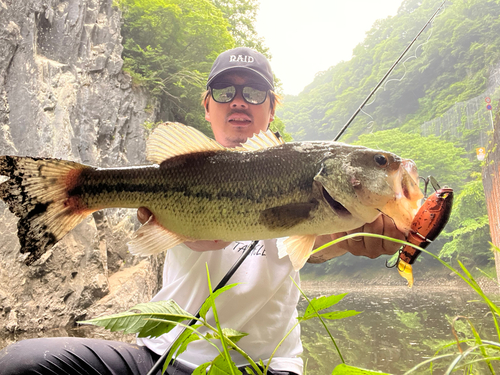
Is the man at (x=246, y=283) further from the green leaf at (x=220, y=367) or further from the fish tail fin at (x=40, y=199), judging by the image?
the green leaf at (x=220, y=367)

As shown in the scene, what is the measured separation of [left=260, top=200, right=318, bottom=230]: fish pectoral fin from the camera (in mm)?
1093

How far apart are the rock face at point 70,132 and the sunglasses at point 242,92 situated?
496 cm

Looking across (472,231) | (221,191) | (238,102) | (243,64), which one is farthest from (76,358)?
(472,231)

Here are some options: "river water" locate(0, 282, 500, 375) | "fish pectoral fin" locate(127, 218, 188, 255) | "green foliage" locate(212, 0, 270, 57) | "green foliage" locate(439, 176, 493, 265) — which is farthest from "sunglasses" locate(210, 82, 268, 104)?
"green foliage" locate(439, 176, 493, 265)

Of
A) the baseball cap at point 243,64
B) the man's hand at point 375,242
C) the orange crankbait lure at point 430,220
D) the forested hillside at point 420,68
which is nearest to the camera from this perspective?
the orange crankbait lure at point 430,220

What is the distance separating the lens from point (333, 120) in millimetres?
32875

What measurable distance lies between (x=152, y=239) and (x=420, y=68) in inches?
1229

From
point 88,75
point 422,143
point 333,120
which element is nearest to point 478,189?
point 422,143

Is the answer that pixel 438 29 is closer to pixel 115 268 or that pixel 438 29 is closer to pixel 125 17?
pixel 125 17

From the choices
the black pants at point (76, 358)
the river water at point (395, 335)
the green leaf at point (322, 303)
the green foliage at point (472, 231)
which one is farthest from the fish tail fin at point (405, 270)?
the green foliage at point (472, 231)

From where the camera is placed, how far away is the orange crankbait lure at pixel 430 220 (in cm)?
103

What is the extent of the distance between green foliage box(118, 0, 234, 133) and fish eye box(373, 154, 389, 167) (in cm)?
915

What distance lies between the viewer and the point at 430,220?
104 centimetres

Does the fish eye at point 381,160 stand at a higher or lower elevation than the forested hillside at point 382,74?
lower
